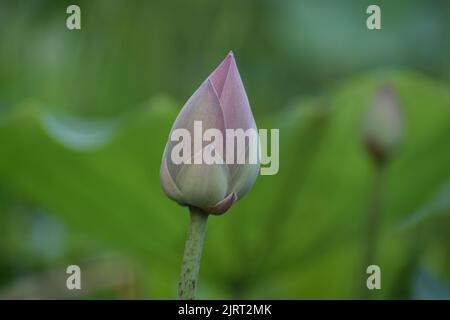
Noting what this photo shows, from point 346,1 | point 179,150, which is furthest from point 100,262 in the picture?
point 346,1

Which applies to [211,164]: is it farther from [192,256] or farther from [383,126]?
[383,126]

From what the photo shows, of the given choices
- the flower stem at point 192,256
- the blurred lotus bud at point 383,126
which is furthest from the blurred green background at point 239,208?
the flower stem at point 192,256

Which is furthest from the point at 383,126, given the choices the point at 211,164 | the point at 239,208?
the point at 211,164

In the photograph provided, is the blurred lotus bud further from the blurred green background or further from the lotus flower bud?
the lotus flower bud

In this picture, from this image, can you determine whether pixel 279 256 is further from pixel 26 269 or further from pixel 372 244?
pixel 26 269

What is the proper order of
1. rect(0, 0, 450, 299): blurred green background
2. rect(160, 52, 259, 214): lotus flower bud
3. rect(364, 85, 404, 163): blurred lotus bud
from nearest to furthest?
1. rect(160, 52, 259, 214): lotus flower bud
2. rect(364, 85, 404, 163): blurred lotus bud
3. rect(0, 0, 450, 299): blurred green background

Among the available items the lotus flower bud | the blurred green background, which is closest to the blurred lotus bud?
the blurred green background

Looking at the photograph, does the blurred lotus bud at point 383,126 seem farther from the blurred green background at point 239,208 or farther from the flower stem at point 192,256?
the flower stem at point 192,256
